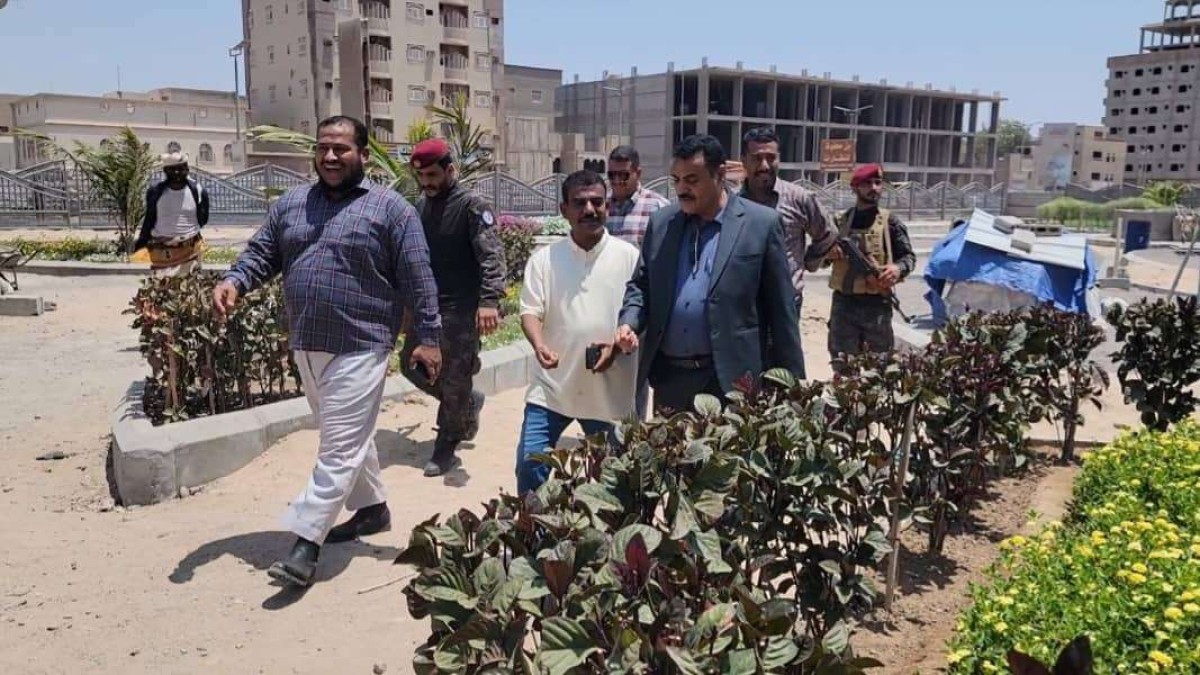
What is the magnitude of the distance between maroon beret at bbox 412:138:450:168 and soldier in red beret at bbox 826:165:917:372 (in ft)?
7.21

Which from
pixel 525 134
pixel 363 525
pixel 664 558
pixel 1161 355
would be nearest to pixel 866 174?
pixel 1161 355

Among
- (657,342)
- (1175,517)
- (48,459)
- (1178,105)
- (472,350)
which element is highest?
(1178,105)

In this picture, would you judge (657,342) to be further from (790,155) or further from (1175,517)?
(790,155)

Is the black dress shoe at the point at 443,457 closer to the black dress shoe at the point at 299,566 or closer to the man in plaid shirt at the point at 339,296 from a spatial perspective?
the man in plaid shirt at the point at 339,296

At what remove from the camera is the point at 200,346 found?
541cm

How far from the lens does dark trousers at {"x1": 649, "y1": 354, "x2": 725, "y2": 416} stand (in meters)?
3.48

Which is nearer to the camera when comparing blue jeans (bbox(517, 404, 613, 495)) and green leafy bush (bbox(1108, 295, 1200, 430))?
blue jeans (bbox(517, 404, 613, 495))

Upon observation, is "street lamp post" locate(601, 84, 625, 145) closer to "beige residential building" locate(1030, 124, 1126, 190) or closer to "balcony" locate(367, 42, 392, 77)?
"balcony" locate(367, 42, 392, 77)

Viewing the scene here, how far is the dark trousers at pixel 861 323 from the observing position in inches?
222

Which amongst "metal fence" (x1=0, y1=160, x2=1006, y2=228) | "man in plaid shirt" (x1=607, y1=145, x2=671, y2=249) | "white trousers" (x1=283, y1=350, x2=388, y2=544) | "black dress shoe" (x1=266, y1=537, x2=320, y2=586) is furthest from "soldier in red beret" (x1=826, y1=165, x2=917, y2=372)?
"metal fence" (x1=0, y1=160, x2=1006, y2=228)

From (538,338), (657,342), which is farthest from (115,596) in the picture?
(657,342)

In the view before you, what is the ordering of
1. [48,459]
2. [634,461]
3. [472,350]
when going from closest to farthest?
[634,461]
[472,350]
[48,459]

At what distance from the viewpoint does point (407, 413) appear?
617 cm

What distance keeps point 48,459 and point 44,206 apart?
23.4 meters
